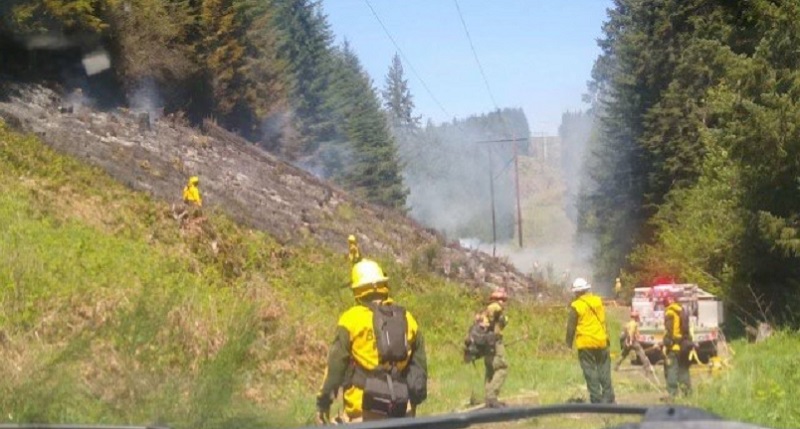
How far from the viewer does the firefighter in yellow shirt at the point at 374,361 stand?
8.25 m

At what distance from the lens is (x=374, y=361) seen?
8352 millimetres

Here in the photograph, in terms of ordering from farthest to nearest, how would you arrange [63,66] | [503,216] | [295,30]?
[503,216] < [295,30] < [63,66]

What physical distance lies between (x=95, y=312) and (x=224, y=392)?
16.3 ft

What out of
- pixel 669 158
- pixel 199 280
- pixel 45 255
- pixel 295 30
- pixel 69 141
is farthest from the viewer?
pixel 295 30

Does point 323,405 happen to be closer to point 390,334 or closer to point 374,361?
point 374,361

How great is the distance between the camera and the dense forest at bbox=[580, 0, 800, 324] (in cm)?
2692

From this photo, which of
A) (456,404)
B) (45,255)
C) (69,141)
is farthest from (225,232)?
(456,404)

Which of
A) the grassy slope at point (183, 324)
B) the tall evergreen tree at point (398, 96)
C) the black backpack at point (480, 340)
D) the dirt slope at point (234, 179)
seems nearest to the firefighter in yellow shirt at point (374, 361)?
the grassy slope at point (183, 324)

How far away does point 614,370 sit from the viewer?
21.9 m

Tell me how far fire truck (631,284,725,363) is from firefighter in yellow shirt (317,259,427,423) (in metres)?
15.1

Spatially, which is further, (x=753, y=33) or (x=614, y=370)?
(x=753, y=33)

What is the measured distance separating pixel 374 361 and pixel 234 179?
35421 mm

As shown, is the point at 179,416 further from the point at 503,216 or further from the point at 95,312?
the point at 503,216

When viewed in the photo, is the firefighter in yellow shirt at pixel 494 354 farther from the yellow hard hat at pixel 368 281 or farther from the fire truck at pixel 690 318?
the yellow hard hat at pixel 368 281
